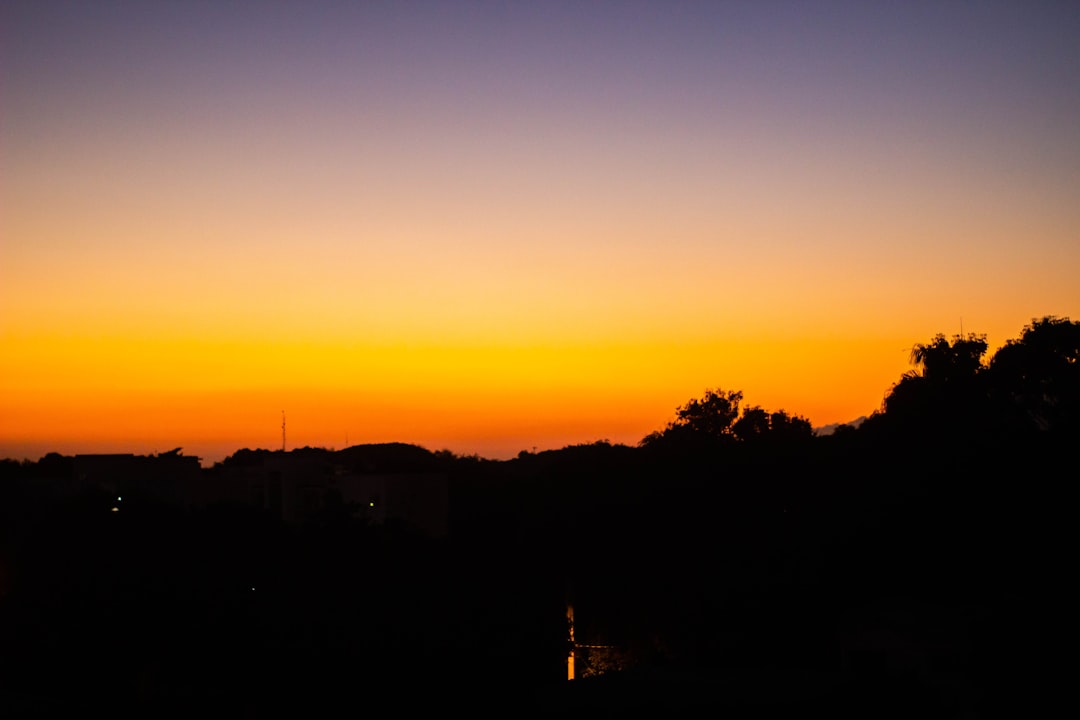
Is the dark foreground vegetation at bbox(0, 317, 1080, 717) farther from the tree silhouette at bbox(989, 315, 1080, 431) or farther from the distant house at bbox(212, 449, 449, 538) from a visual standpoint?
the distant house at bbox(212, 449, 449, 538)

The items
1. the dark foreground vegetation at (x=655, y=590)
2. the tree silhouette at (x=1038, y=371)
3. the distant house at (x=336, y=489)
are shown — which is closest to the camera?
the dark foreground vegetation at (x=655, y=590)

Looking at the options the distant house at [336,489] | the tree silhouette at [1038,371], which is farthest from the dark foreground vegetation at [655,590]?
the distant house at [336,489]

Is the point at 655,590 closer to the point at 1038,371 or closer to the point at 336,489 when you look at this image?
the point at 336,489

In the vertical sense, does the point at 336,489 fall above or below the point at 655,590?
above

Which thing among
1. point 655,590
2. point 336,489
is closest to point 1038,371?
point 655,590

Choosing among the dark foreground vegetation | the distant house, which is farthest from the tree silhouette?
the distant house

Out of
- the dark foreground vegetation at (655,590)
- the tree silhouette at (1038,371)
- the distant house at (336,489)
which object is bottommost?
the dark foreground vegetation at (655,590)

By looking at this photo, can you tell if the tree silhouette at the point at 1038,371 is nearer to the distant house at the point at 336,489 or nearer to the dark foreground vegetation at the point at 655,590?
the dark foreground vegetation at the point at 655,590

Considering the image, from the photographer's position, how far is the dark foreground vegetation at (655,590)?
63.9ft

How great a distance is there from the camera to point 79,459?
53.3 meters

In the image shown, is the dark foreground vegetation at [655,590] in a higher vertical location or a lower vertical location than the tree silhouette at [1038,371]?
lower

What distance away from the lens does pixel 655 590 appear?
33.6 metres

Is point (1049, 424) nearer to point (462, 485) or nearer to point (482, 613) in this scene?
point (482, 613)

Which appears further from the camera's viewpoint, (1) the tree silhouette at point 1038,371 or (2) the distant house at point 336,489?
(2) the distant house at point 336,489
